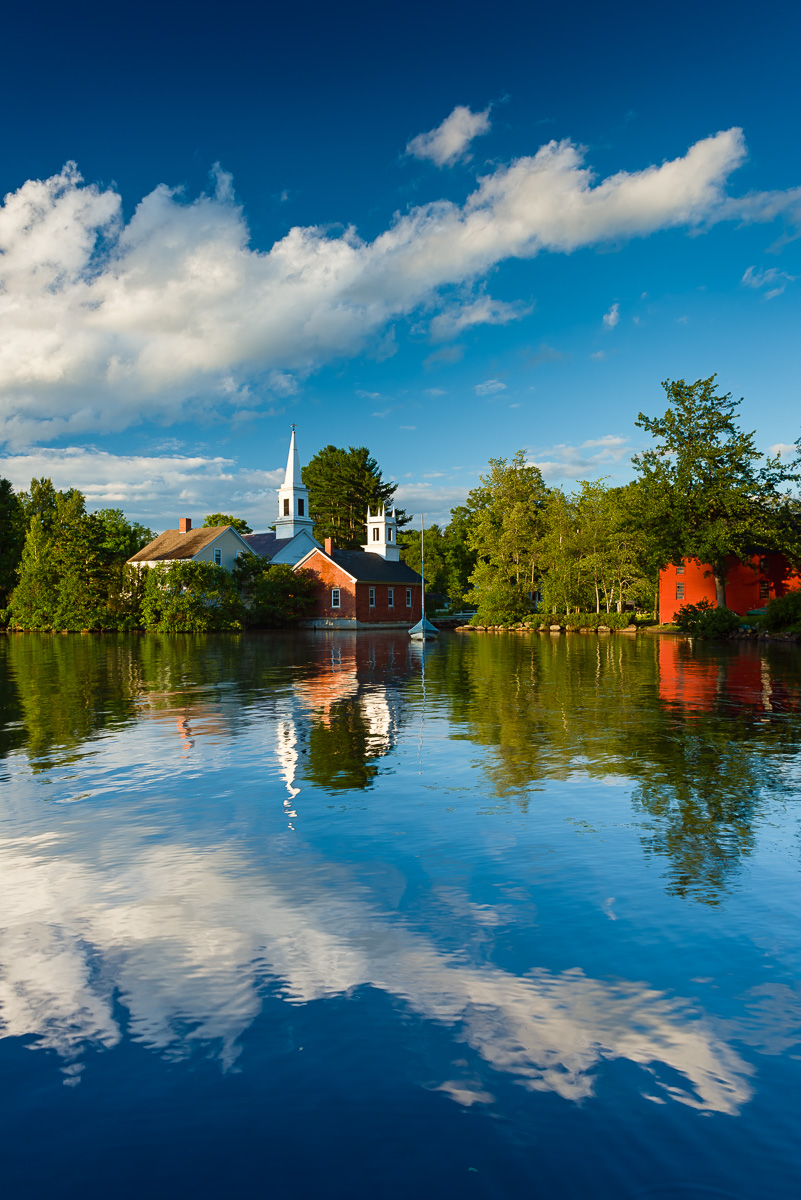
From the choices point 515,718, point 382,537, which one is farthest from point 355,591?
point 515,718

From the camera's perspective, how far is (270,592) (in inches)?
2579

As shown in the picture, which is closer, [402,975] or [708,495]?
[402,975]

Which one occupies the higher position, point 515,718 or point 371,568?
point 371,568

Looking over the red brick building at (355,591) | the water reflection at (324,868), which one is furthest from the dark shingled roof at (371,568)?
the water reflection at (324,868)

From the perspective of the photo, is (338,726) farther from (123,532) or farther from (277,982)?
(123,532)

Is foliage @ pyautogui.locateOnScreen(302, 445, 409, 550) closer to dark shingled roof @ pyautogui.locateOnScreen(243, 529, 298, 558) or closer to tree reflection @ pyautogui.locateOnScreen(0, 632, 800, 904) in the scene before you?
dark shingled roof @ pyautogui.locateOnScreen(243, 529, 298, 558)

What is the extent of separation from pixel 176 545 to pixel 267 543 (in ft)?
42.7

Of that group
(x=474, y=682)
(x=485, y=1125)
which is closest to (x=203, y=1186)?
(x=485, y=1125)

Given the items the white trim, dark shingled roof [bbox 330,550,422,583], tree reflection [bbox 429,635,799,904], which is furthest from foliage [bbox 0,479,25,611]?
tree reflection [bbox 429,635,799,904]

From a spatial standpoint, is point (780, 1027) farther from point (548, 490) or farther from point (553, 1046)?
point (548, 490)

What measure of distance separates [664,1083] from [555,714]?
40.1 ft

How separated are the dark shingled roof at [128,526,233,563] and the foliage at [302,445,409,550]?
33885 millimetres

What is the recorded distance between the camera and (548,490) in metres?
76.8

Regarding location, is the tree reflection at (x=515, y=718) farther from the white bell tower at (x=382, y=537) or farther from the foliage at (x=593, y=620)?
the white bell tower at (x=382, y=537)
